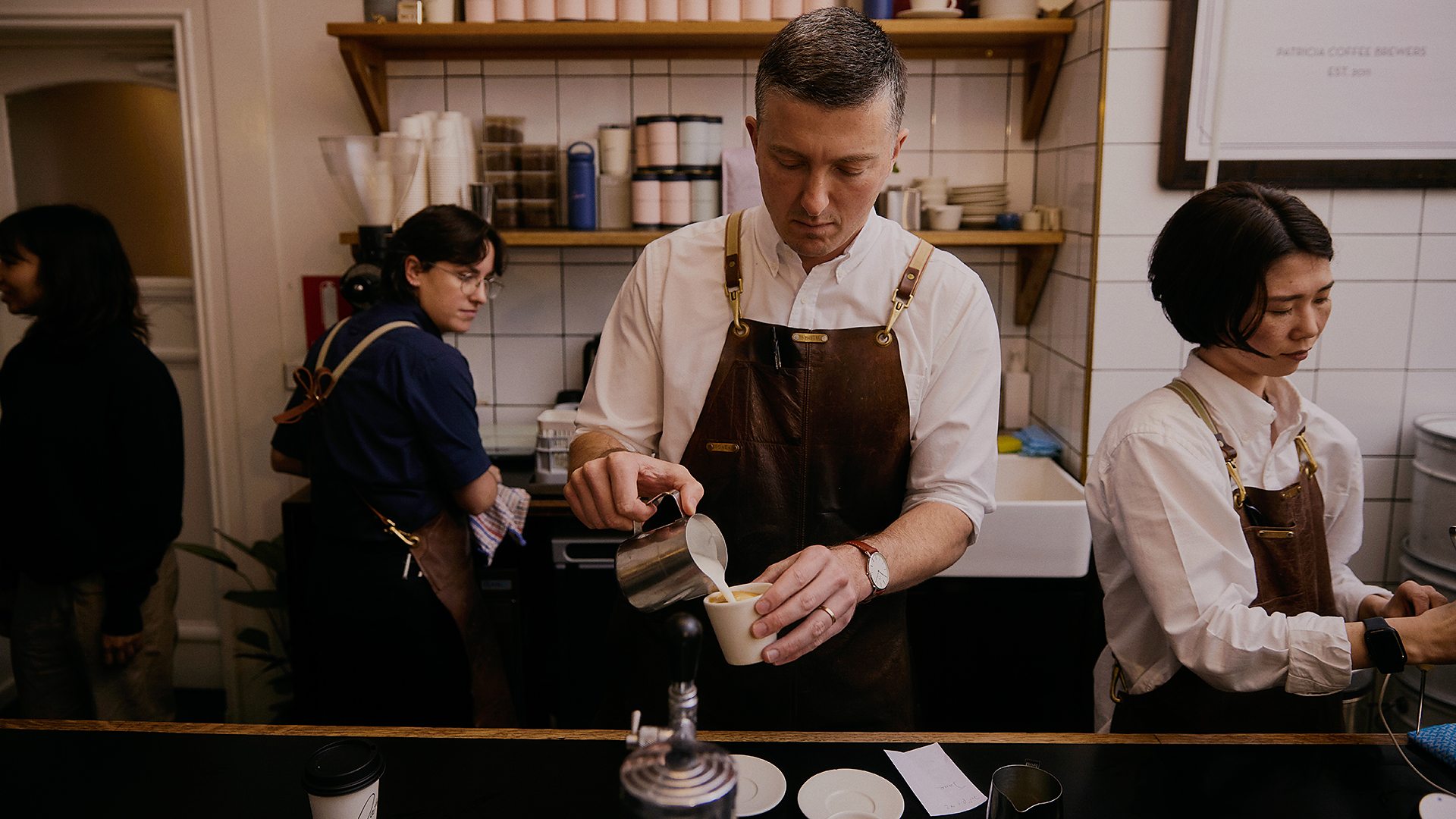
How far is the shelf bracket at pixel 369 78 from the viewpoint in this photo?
3.08 metres

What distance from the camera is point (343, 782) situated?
108 cm

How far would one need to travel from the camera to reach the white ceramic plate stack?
3.20 m

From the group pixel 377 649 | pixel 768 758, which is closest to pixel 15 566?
pixel 377 649

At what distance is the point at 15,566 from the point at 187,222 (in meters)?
1.61

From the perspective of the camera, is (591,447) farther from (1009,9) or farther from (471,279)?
(1009,9)

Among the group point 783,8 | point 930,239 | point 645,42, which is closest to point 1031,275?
point 930,239

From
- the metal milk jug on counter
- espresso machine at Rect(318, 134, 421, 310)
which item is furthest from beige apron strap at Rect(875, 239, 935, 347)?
espresso machine at Rect(318, 134, 421, 310)

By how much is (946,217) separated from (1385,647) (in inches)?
76.9

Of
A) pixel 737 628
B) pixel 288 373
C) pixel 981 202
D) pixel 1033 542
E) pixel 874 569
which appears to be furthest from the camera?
pixel 288 373

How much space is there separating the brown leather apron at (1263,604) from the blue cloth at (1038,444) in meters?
1.38

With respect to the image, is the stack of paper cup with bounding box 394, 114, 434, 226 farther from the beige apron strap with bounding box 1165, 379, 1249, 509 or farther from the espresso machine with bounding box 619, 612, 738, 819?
the espresso machine with bounding box 619, 612, 738, 819

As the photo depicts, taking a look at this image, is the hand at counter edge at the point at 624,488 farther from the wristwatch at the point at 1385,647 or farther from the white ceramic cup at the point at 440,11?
the white ceramic cup at the point at 440,11

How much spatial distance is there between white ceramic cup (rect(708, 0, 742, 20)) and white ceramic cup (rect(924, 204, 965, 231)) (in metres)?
0.81

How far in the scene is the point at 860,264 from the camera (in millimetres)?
1714
